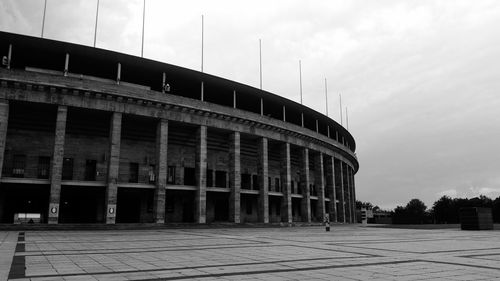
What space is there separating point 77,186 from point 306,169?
29.1m

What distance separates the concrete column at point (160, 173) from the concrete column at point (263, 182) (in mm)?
12814

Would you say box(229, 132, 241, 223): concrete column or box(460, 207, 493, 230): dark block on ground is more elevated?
box(229, 132, 241, 223): concrete column

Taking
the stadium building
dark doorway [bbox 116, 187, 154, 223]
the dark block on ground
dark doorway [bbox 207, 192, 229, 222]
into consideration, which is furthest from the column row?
the dark block on ground

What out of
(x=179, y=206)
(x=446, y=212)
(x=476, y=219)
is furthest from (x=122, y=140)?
(x=446, y=212)

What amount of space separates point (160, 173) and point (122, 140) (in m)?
6.77

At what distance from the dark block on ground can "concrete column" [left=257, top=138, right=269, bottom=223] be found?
67.0ft

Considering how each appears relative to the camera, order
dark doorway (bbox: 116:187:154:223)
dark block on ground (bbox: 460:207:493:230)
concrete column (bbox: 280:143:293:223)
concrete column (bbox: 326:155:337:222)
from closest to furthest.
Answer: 1. dark block on ground (bbox: 460:207:493:230)
2. dark doorway (bbox: 116:187:154:223)
3. concrete column (bbox: 280:143:293:223)
4. concrete column (bbox: 326:155:337:222)

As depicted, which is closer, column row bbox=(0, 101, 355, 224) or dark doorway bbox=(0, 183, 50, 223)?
column row bbox=(0, 101, 355, 224)

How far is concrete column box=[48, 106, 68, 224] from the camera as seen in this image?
104 ft

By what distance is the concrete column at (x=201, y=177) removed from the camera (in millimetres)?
39438

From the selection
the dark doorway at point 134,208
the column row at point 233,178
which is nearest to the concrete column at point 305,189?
the column row at point 233,178

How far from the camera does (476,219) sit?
34.4m

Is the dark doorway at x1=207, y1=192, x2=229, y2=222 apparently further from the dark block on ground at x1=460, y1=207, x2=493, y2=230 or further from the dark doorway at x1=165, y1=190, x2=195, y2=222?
the dark block on ground at x1=460, y1=207, x2=493, y2=230

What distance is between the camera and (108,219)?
111ft
